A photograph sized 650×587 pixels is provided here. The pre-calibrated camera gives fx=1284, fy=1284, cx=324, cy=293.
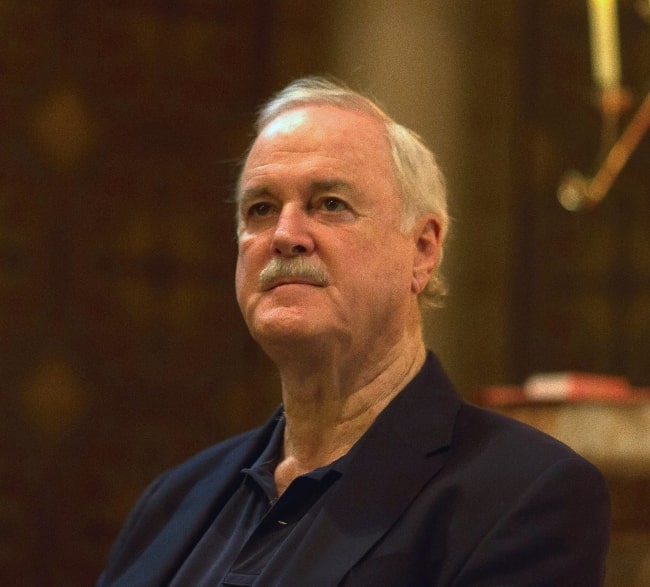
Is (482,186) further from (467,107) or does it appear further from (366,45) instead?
→ (366,45)

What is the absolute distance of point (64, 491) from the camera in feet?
22.1

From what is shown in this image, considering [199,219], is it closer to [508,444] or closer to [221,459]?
[221,459]

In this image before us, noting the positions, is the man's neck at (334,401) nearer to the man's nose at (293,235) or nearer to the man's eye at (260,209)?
the man's nose at (293,235)

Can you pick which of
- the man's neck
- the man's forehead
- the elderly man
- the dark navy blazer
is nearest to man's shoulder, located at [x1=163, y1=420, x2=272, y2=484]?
the elderly man

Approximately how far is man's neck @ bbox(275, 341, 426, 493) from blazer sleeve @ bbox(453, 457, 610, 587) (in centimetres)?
56

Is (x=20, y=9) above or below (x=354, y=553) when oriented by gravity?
above

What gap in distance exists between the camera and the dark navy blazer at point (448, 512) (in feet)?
7.26

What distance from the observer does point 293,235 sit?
8.77 ft

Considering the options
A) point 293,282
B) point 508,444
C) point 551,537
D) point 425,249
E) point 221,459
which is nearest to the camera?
point 551,537

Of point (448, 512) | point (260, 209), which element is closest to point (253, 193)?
point (260, 209)

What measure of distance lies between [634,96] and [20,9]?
3447 millimetres

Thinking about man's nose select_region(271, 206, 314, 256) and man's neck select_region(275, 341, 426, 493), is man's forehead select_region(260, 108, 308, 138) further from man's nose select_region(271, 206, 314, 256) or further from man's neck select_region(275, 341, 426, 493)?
man's neck select_region(275, 341, 426, 493)

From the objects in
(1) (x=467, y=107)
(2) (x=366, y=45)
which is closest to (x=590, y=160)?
(1) (x=467, y=107)

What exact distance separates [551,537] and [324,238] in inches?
32.0
